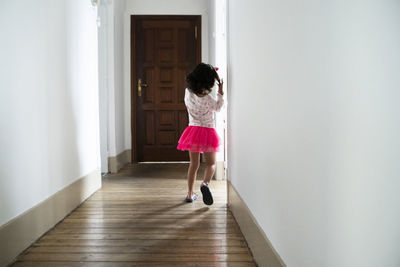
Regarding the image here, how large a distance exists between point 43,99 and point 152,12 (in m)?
3.38

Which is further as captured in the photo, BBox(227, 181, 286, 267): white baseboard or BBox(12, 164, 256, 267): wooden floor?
BBox(12, 164, 256, 267): wooden floor

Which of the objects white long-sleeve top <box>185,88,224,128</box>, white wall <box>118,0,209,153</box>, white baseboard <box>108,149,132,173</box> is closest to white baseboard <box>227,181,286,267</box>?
white long-sleeve top <box>185,88,224,128</box>

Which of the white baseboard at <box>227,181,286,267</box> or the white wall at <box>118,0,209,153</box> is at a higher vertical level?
the white wall at <box>118,0,209,153</box>

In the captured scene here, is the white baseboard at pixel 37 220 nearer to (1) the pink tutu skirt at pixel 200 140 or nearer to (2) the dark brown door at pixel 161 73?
(1) the pink tutu skirt at pixel 200 140

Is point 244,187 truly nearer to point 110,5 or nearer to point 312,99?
point 312,99

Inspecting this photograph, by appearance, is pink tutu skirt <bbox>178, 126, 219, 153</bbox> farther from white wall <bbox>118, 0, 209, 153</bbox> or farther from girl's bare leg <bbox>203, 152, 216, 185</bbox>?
white wall <bbox>118, 0, 209, 153</bbox>

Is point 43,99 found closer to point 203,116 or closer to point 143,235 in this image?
point 143,235

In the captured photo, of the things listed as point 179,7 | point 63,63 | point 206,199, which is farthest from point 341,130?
point 179,7

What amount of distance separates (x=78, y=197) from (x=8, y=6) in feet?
4.96

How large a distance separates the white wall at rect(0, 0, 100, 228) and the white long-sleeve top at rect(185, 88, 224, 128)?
2.92 ft

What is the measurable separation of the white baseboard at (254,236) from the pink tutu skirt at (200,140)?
42cm

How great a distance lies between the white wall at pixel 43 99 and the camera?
1.66 meters

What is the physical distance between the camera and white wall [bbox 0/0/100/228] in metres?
1.66

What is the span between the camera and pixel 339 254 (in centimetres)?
70
